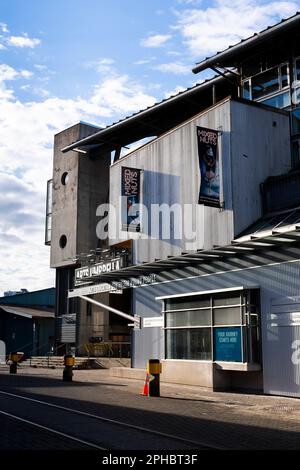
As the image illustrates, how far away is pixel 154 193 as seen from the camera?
86.7 feet

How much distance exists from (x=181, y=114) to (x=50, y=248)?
16999mm

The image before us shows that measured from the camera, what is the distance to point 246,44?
82.9ft

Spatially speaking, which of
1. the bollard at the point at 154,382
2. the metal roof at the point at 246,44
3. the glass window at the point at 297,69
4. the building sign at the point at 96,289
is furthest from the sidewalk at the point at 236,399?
the metal roof at the point at 246,44

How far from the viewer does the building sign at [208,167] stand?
850 inches

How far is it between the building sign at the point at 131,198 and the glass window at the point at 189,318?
5448mm

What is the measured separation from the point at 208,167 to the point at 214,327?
6.15 meters

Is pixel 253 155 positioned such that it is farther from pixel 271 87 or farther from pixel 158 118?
pixel 158 118

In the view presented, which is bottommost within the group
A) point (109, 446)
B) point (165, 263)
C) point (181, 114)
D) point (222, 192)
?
point (109, 446)

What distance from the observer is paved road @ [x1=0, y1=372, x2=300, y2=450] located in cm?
942

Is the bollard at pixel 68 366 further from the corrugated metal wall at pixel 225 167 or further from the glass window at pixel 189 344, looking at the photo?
the corrugated metal wall at pixel 225 167

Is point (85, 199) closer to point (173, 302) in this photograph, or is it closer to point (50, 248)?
point (50, 248)

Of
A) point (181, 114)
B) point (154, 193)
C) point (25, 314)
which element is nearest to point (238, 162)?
point (154, 193)

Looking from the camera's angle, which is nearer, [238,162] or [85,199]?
[238,162]

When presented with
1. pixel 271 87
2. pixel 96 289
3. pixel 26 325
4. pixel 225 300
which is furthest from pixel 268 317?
pixel 26 325
